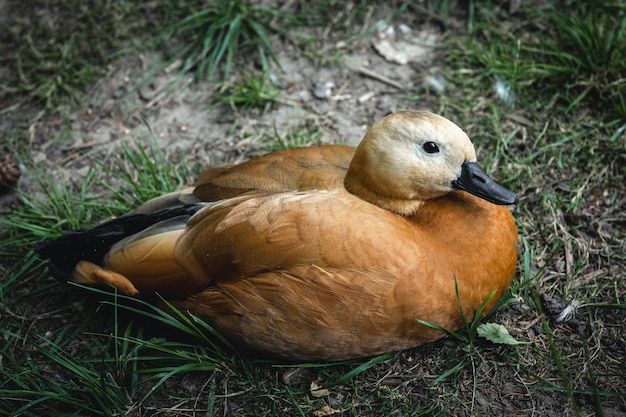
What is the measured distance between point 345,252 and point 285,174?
1.68ft

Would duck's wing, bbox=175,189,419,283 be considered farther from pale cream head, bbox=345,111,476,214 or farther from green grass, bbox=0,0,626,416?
green grass, bbox=0,0,626,416

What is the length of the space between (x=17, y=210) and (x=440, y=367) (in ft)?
7.69

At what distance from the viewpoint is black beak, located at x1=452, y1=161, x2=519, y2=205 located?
7.69ft

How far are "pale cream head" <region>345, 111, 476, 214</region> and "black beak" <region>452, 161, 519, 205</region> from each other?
3cm

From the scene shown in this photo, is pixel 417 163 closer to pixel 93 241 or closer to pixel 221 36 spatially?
pixel 93 241

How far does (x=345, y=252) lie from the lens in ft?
7.23

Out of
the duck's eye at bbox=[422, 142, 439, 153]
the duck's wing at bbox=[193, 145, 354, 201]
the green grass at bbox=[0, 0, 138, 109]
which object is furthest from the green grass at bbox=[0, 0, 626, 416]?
the duck's eye at bbox=[422, 142, 439, 153]

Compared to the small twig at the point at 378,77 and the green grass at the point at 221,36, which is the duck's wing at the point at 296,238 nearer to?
the small twig at the point at 378,77

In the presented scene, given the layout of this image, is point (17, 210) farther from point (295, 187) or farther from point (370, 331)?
point (370, 331)

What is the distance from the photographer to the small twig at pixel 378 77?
147 inches

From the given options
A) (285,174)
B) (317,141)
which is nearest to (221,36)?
(317,141)

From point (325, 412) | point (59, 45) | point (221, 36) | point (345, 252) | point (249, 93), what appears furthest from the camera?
point (59, 45)

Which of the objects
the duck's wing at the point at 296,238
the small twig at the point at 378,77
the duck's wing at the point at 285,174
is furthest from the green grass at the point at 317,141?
the duck's wing at the point at 285,174

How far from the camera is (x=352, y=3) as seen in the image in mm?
4090
